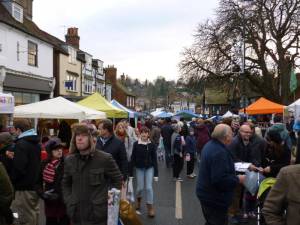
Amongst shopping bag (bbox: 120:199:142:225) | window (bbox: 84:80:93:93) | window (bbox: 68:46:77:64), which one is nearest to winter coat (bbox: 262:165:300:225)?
shopping bag (bbox: 120:199:142:225)

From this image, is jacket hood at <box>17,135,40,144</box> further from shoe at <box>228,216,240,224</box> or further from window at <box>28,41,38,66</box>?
window at <box>28,41,38,66</box>

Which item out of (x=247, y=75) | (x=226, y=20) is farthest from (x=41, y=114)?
(x=247, y=75)

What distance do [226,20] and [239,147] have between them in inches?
1143

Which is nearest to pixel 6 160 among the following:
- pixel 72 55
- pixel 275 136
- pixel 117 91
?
pixel 275 136

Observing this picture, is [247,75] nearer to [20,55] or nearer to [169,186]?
[20,55]

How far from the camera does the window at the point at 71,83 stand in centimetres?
3462

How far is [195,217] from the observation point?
8.66 metres

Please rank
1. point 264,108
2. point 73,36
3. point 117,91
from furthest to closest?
point 117,91 → point 73,36 → point 264,108

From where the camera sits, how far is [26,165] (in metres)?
6.29

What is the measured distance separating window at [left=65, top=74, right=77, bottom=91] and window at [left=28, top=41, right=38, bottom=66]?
642 centimetres

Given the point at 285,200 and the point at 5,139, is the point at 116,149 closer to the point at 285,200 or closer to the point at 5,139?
the point at 5,139

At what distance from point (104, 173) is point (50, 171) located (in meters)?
1.82

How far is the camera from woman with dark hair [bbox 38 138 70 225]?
613cm

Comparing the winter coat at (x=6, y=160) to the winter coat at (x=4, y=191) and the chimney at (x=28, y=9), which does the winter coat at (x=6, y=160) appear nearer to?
the winter coat at (x=4, y=191)
